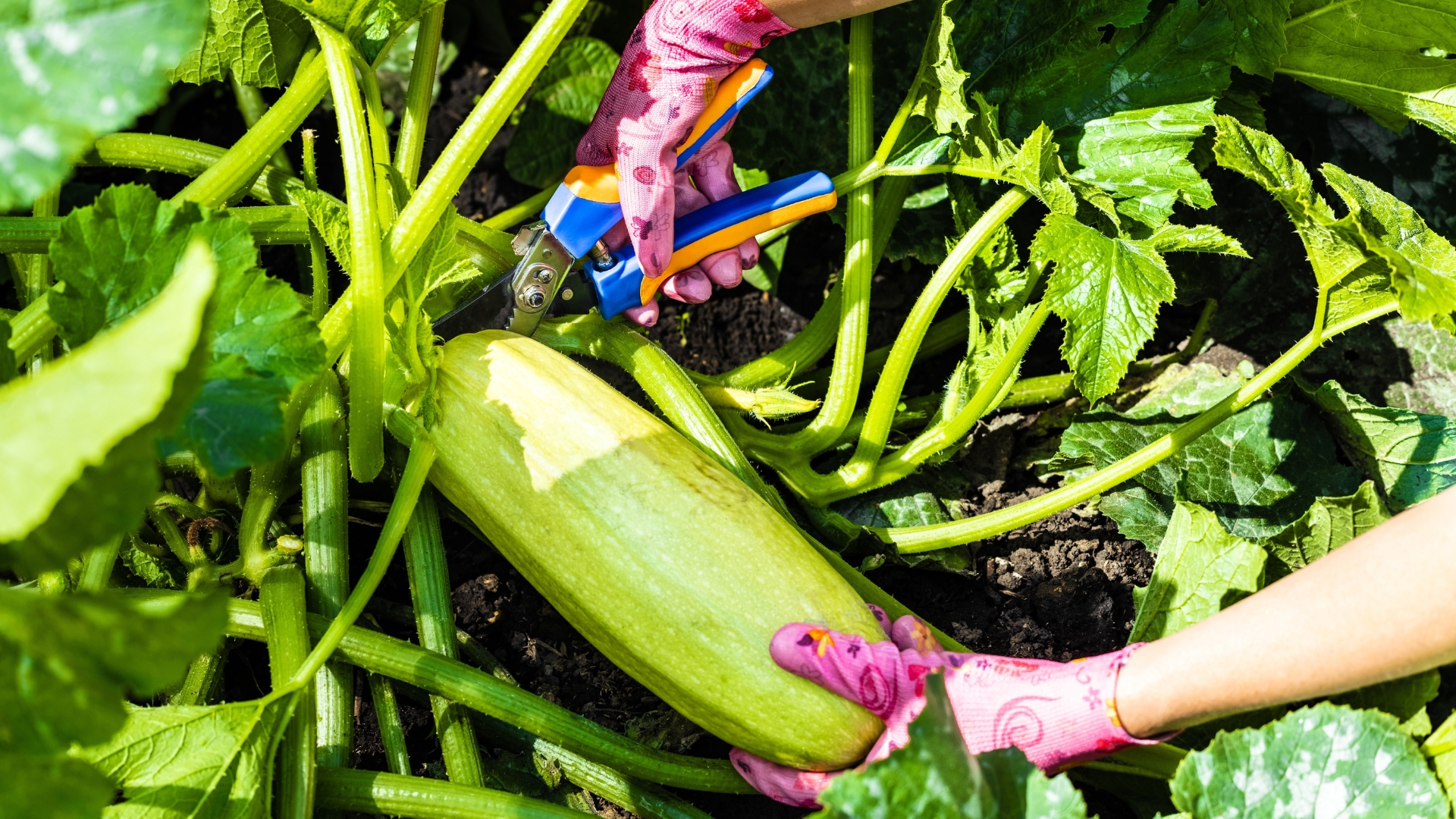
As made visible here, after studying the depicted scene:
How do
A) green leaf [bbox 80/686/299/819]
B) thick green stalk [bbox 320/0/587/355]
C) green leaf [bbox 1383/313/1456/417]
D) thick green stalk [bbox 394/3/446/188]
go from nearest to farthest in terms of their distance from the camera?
green leaf [bbox 80/686/299/819] < thick green stalk [bbox 320/0/587/355] < thick green stalk [bbox 394/3/446/188] < green leaf [bbox 1383/313/1456/417]

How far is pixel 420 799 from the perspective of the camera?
150 centimetres

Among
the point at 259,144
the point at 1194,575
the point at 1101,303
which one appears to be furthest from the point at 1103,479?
the point at 259,144

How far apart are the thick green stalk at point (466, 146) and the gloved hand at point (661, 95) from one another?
19 cm

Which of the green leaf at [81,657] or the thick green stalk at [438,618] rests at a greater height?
the green leaf at [81,657]

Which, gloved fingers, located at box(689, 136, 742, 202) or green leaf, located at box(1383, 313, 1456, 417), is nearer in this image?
gloved fingers, located at box(689, 136, 742, 202)

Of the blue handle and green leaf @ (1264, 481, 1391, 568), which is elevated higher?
the blue handle

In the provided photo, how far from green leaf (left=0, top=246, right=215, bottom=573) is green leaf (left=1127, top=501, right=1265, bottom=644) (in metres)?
1.42

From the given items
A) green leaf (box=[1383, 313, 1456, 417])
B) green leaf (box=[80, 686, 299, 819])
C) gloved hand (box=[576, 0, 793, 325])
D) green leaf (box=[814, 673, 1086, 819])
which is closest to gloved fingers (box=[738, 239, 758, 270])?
gloved hand (box=[576, 0, 793, 325])

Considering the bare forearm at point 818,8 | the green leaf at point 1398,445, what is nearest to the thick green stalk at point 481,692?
the bare forearm at point 818,8

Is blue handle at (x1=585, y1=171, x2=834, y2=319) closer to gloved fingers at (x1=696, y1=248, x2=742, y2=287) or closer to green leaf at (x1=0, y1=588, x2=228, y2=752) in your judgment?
gloved fingers at (x1=696, y1=248, x2=742, y2=287)

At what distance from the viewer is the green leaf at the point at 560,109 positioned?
2328 mm

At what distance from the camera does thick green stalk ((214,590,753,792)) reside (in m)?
1.60

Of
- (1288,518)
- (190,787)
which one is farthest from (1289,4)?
(190,787)

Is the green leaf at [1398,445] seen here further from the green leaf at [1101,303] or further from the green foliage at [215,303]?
the green foliage at [215,303]
